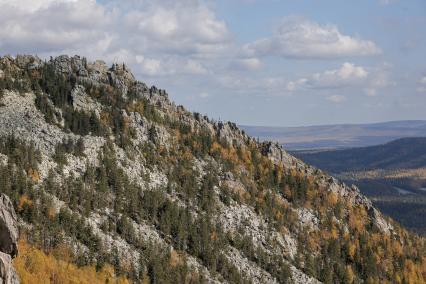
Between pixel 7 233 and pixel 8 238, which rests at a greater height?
pixel 7 233

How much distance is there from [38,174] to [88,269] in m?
38.2

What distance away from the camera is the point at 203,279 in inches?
6895

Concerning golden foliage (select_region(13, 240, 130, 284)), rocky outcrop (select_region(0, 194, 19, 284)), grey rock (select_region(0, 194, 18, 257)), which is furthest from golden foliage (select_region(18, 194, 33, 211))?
grey rock (select_region(0, 194, 18, 257))

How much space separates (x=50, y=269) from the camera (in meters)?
132

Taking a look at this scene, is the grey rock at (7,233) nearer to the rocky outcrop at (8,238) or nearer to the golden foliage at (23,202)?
the rocky outcrop at (8,238)

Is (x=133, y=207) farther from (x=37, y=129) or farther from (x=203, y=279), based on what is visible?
(x=37, y=129)

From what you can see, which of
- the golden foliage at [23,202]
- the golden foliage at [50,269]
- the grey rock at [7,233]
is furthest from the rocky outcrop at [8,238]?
the golden foliage at [23,202]

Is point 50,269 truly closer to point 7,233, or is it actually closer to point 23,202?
point 23,202

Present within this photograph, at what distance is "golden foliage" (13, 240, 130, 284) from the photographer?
12731cm

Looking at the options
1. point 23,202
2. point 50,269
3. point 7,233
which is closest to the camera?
point 7,233

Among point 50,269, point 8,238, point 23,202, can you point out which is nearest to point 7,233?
point 8,238

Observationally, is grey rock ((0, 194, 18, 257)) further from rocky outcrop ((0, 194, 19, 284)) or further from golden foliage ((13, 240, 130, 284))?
golden foliage ((13, 240, 130, 284))

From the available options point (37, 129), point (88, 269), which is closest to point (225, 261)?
point (88, 269)

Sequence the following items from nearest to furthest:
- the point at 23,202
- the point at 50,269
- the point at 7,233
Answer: the point at 7,233 → the point at 50,269 → the point at 23,202
